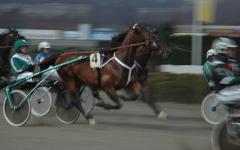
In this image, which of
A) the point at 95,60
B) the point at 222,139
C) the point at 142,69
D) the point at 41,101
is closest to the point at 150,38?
the point at 142,69

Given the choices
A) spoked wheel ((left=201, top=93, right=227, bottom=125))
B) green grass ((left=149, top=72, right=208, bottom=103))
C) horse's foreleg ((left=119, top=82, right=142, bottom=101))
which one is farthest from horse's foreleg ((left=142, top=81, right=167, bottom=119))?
green grass ((left=149, top=72, right=208, bottom=103))

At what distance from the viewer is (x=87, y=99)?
13.2 m

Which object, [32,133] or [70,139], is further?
[32,133]

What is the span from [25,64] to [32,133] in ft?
6.70

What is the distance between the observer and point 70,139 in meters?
10.6

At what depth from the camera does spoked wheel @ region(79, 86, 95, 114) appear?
13.1m

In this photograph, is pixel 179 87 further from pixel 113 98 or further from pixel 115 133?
pixel 115 133

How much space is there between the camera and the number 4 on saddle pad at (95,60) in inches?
487

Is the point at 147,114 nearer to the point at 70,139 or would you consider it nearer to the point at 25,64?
the point at 25,64

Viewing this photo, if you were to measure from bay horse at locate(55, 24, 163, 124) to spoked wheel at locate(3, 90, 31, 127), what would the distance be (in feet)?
2.97

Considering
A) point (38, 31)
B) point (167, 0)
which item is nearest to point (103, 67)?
point (167, 0)

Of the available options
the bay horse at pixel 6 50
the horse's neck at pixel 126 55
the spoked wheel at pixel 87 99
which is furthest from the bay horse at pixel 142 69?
the bay horse at pixel 6 50

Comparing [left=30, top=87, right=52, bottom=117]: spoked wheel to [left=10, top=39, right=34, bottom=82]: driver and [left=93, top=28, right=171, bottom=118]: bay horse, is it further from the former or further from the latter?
[left=93, top=28, right=171, bottom=118]: bay horse

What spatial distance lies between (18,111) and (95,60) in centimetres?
161
